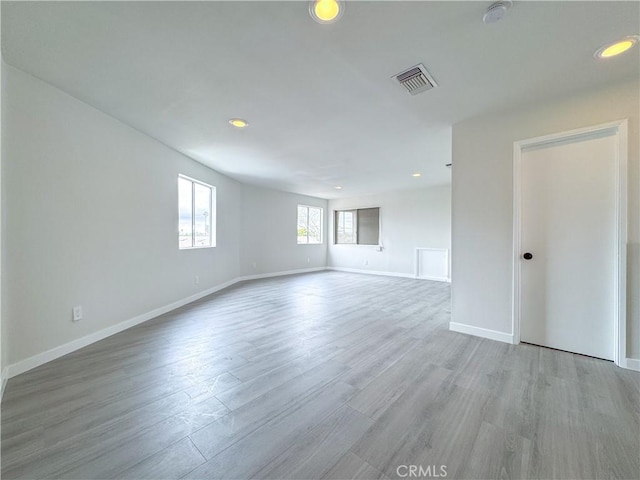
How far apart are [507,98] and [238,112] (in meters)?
2.67

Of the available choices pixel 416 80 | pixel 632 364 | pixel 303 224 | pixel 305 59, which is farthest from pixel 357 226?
pixel 305 59

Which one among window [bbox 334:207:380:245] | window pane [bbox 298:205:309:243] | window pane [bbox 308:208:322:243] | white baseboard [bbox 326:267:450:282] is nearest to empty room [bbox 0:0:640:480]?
white baseboard [bbox 326:267:450:282]

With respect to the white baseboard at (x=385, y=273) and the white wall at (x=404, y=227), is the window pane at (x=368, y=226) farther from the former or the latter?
the white baseboard at (x=385, y=273)

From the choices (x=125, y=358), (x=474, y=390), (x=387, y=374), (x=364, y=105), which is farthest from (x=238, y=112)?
(x=474, y=390)

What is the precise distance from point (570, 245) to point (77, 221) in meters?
4.82

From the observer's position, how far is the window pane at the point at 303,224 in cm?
805

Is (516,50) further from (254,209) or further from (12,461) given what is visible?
(254,209)

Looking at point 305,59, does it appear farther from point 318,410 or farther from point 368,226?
point 368,226

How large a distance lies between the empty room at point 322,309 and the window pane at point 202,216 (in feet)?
3.12

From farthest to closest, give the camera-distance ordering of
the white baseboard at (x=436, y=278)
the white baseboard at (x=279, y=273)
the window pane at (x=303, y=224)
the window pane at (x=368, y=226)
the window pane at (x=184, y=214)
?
the window pane at (x=303, y=224) → the window pane at (x=368, y=226) → the white baseboard at (x=279, y=273) → the white baseboard at (x=436, y=278) → the window pane at (x=184, y=214)

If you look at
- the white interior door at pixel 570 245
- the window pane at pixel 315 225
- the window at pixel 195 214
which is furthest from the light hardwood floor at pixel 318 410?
the window pane at pixel 315 225

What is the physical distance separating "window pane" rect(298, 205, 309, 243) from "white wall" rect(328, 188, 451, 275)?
1436 millimetres

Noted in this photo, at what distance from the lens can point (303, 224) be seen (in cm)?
820

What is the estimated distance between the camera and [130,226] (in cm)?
306
